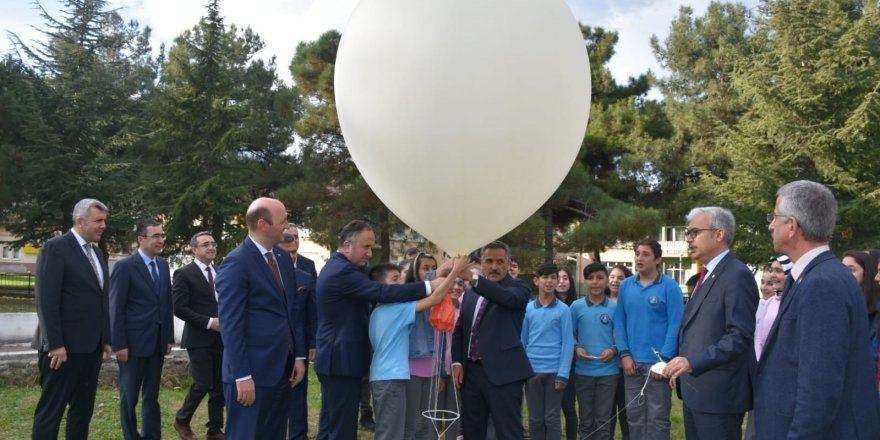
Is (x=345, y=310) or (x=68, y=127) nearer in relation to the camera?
(x=345, y=310)

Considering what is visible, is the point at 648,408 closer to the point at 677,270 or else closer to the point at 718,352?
the point at 718,352

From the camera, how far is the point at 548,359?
15.2 ft

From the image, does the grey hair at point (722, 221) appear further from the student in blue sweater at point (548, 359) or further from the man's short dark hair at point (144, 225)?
the man's short dark hair at point (144, 225)

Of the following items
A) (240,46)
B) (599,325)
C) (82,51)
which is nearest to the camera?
(599,325)

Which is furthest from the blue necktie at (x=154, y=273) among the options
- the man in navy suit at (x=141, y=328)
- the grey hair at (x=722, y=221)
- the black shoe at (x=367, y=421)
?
the grey hair at (x=722, y=221)

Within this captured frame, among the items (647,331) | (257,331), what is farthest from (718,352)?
(257,331)

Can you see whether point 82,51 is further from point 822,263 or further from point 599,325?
point 822,263

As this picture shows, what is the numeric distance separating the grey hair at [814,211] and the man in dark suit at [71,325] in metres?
3.98

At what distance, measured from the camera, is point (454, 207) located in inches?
128

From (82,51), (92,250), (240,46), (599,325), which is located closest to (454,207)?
(599,325)

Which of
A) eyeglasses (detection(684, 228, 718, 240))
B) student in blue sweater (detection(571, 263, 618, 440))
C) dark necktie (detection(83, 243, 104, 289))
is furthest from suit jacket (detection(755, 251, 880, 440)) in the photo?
dark necktie (detection(83, 243, 104, 289))

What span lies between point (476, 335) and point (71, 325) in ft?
8.36

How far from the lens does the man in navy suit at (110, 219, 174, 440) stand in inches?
173

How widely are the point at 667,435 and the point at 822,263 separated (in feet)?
7.47
